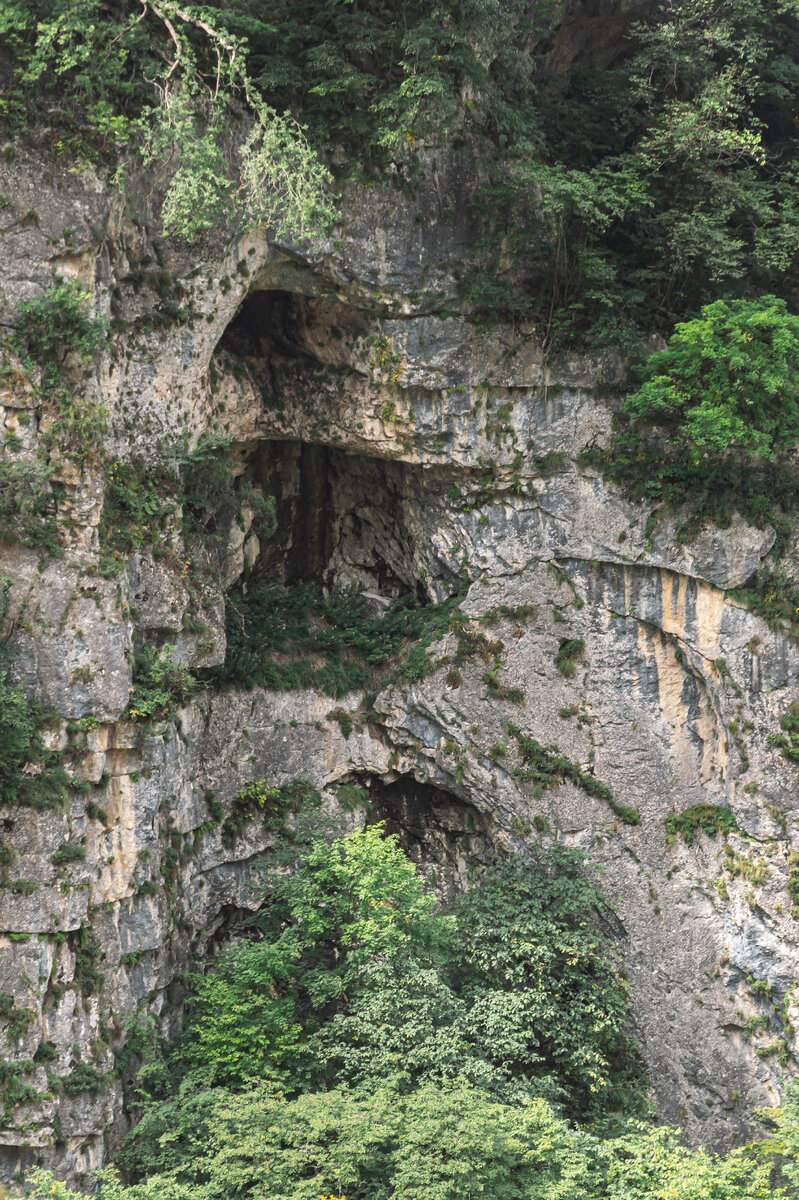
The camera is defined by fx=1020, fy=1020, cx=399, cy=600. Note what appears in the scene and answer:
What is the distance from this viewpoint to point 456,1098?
1038cm

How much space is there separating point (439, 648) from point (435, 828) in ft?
10.7

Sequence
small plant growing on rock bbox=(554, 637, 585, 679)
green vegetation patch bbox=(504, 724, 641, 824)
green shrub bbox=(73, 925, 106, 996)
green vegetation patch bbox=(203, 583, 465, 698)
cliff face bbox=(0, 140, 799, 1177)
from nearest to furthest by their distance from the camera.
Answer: green shrub bbox=(73, 925, 106, 996)
cliff face bbox=(0, 140, 799, 1177)
green vegetation patch bbox=(504, 724, 641, 824)
small plant growing on rock bbox=(554, 637, 585, 679)
green vegetation patch bbox=(203, 583, 465, 698)

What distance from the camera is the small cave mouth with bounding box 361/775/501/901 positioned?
56.5ft

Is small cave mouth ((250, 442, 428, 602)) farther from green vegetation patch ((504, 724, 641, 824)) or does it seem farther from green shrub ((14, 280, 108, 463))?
green shrub ((14, 280, 108, 463))

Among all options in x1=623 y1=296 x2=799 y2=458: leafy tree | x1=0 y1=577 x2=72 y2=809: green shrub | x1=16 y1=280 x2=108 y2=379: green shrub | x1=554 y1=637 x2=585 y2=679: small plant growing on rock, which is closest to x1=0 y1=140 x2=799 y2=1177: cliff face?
x1=554 y1=637 x2=585 y2=679: small plant growing on rock

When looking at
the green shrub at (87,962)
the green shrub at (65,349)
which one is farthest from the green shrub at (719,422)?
the green shrub at (87,962)

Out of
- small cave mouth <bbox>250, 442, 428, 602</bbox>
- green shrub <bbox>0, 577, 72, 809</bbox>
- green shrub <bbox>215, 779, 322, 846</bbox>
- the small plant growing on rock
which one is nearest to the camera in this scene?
green shrub <bbox>0, 577, 72, 809</bbox>

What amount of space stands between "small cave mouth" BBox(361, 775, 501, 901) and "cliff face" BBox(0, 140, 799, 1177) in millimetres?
52

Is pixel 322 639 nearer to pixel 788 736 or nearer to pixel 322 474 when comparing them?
pixel 322 474

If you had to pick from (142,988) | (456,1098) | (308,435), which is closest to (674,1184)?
(456,1098)

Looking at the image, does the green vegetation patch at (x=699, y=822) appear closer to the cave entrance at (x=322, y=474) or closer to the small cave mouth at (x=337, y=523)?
the cave entrance at (x=322, y=474)

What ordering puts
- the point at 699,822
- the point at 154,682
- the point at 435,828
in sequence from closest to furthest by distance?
the point at 154,682
the point at 699,822
the point at 435,828

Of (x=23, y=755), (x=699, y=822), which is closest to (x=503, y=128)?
(x=699, y=822)

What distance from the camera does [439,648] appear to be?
16906 mm
